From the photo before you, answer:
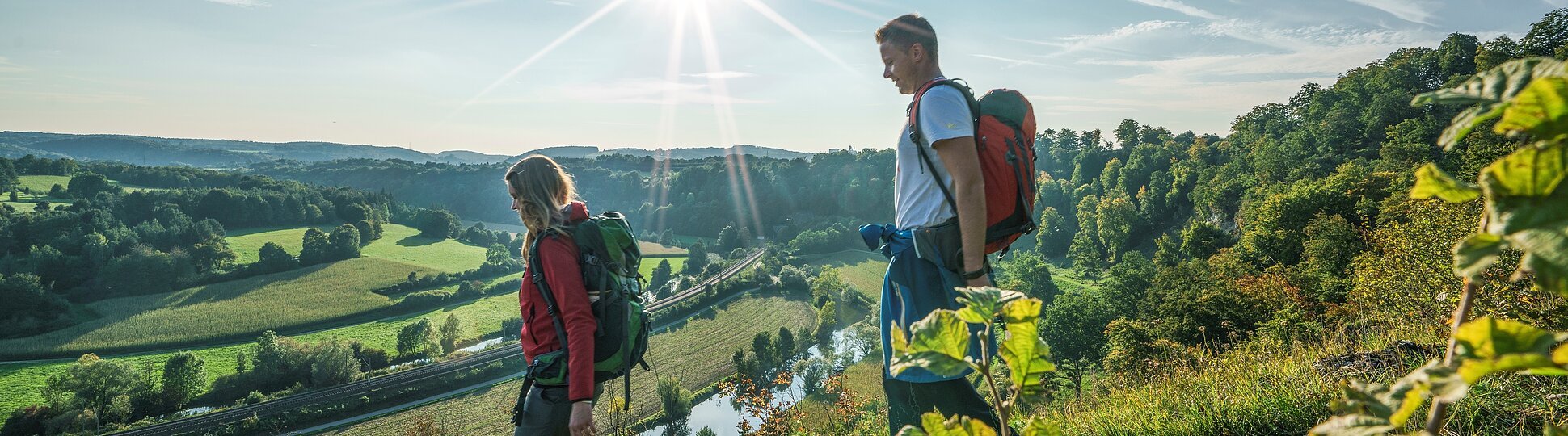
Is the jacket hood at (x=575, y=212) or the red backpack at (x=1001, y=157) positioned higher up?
the red backpack at (x=1001, y=157)

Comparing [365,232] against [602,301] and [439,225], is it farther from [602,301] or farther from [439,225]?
[602,301]

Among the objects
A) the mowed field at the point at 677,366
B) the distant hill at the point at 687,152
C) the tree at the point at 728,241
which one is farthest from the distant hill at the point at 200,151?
the mowed field at the point at 677,366

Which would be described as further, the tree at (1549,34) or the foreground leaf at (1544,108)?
the tree at (1549,34)

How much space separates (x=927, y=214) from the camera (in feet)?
9.30

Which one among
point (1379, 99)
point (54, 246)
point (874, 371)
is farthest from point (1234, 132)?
point (54, 246)

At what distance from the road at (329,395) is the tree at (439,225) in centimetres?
5655

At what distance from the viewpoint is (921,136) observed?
108 inches

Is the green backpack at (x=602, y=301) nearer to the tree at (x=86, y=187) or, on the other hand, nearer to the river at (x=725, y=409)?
the river at (x=725, y=409)

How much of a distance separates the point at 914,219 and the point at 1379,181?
38.6 metres

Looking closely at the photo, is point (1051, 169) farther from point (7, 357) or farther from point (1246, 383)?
point (7, 357)

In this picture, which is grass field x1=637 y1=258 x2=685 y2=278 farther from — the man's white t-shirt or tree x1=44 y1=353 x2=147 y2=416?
the man's white t-shirt

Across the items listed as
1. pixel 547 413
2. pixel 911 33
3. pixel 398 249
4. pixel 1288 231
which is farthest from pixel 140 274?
pixel 1288 231

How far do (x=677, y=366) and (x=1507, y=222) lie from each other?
152ft

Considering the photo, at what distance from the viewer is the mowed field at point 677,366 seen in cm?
3638
